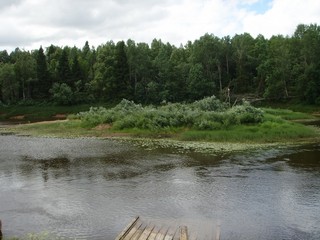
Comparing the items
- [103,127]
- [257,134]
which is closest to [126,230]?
[257,134]

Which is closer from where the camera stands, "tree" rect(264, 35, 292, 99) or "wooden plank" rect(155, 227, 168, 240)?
"wooden plank" rect(155, 227, 168, 240)

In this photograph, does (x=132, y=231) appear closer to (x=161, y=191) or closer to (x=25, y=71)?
(x=161, y=191)

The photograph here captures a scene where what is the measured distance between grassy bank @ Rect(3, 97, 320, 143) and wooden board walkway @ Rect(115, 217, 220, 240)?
24.4m

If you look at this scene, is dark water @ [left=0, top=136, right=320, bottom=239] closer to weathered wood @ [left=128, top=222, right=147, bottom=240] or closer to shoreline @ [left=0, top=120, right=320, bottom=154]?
weathered wood @ [left=128, top=222, right=147, bottom=240]

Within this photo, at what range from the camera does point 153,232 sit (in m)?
16.6

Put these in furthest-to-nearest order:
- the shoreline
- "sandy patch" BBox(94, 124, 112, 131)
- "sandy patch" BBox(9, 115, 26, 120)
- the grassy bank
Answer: "sandy patch" BBox(9, 115, 26, 120) → "sandy patch" BBox(94, 124, 112, 131) → the grassy bank → the shoreline

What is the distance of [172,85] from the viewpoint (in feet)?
309

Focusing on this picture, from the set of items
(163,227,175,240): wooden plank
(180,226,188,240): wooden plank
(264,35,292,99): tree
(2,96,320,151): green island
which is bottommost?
(163,227,175,240): wooden plank

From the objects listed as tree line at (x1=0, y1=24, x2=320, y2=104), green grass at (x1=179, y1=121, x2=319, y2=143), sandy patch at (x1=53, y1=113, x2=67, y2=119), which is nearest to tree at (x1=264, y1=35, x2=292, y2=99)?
tree line at (x1=0, y1=24, x2=320, y2=104)

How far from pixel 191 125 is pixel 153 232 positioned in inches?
1192

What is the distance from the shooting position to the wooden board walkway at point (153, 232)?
15699 millimetres

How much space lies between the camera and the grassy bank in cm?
4228

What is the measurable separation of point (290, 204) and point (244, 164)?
9884 mm

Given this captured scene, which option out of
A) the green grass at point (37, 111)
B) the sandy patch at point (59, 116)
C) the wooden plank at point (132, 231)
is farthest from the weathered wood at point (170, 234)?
the green grass at point (37, 111)
